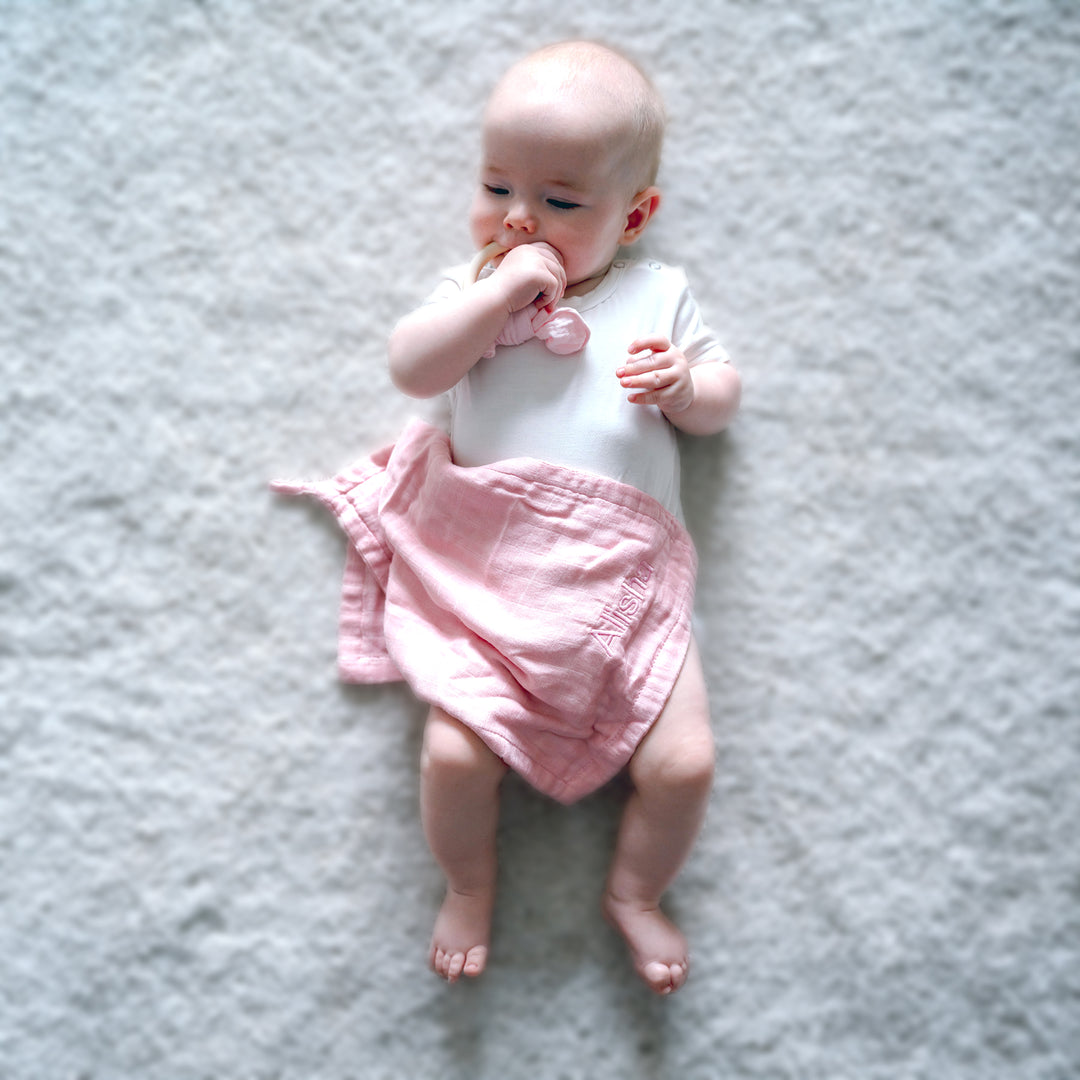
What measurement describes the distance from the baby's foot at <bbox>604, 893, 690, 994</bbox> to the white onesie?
362 mm

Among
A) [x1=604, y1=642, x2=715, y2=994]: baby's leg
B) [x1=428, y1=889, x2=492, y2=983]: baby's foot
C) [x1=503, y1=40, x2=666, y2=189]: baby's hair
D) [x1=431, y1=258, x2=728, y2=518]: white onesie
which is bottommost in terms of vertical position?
[x1=428, y1=889, x2=492, y2=983]: baby's foot

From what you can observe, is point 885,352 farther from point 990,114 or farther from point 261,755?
point 261,755

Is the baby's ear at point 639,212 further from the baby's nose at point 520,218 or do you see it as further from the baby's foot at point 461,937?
the baby's foot at point 461,937

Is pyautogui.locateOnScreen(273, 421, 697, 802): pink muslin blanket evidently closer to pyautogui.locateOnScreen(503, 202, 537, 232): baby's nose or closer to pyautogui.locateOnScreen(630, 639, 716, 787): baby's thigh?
pyautogui.locateOnScreen(630, 639, 716, 787): baby's thigh

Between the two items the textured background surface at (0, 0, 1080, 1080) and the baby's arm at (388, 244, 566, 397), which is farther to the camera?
the textured background surface at (0, 0, 1080, 1080)

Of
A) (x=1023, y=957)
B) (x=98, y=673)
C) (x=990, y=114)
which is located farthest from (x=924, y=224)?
(x=98, y=673)

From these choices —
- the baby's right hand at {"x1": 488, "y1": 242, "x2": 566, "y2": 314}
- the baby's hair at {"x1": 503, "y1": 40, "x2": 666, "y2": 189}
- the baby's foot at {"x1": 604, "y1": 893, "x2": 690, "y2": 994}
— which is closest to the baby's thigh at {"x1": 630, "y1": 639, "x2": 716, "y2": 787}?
the baby's foot at {"x1": 604, "y1": 893, "x2": 690, "y2": 994}

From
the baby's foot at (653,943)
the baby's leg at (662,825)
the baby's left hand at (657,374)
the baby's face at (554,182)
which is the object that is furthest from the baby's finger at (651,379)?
the baby's foot at (653,943)

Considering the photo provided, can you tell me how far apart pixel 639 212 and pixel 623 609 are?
350 millimetres

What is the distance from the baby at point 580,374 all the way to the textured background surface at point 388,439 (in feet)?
0.21

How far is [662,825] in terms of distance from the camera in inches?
30.3

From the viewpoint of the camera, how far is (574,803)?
84 cm

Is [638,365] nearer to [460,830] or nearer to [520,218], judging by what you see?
Answer: [520,218]

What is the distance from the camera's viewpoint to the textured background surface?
830 mm
